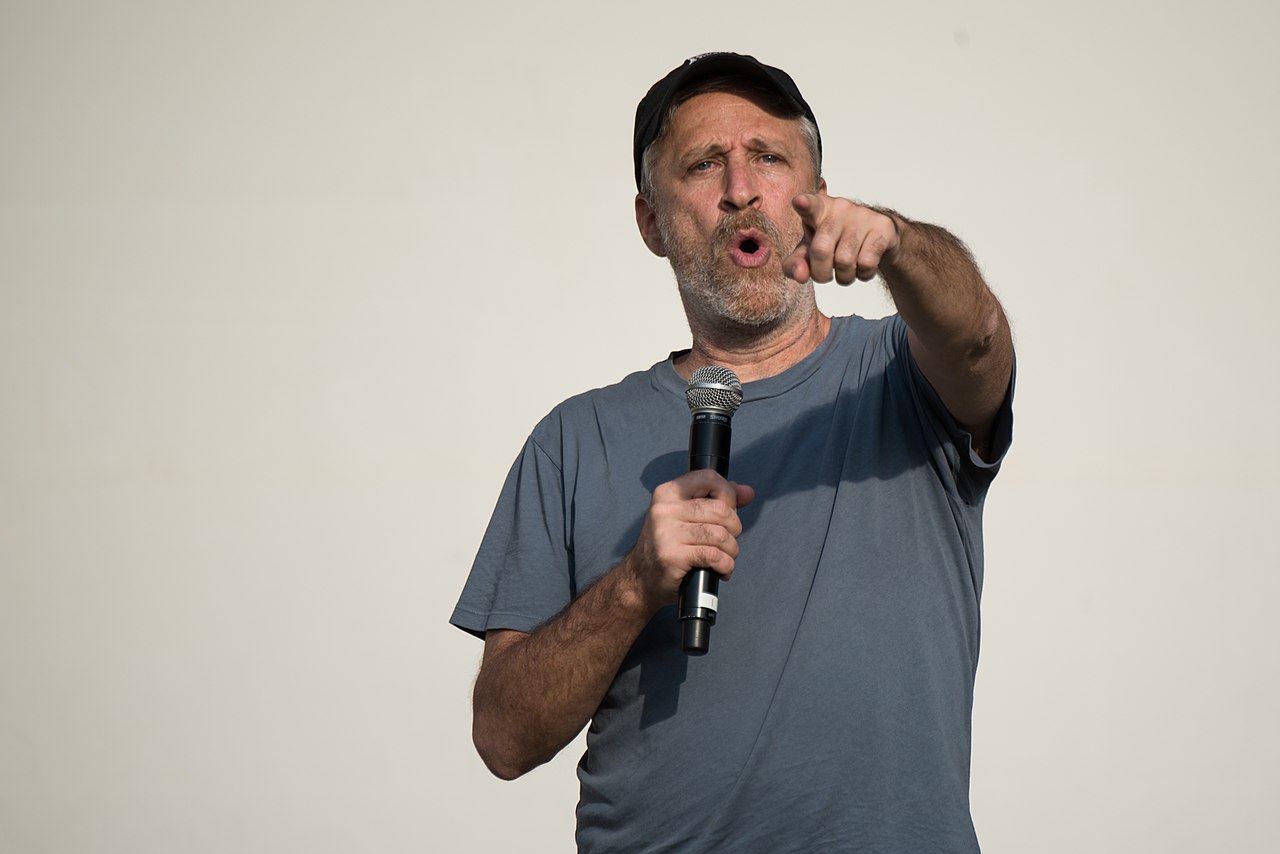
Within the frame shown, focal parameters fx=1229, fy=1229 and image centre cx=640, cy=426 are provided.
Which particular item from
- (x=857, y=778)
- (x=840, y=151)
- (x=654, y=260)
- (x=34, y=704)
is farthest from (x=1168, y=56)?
(x=34, y=704)

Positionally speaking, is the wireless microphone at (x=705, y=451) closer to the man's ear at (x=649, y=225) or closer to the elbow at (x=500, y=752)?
the elbow at (x=500, y=752)

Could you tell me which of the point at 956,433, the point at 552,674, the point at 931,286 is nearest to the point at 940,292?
the point at 931,286

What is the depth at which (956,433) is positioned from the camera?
4.92ft

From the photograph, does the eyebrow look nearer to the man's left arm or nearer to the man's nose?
the man's nose

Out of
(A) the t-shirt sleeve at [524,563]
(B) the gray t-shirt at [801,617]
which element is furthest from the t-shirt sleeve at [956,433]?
(A) the t-shirt sleeve at [524,563]

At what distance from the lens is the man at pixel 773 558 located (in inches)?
53.4

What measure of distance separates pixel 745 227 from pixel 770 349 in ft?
0.60

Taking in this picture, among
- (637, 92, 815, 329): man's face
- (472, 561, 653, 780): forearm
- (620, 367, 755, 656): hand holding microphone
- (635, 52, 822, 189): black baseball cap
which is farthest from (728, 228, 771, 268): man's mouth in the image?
(472, 561, 653, 780): forearm

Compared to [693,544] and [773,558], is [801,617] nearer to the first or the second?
[773,558]

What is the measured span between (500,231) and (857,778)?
2.73 metres

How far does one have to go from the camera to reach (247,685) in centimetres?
363

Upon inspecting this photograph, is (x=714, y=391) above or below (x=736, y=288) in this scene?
below

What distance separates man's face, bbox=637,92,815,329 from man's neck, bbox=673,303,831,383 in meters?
0.02

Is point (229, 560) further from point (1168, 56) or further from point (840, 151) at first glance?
point (1168, 56)
